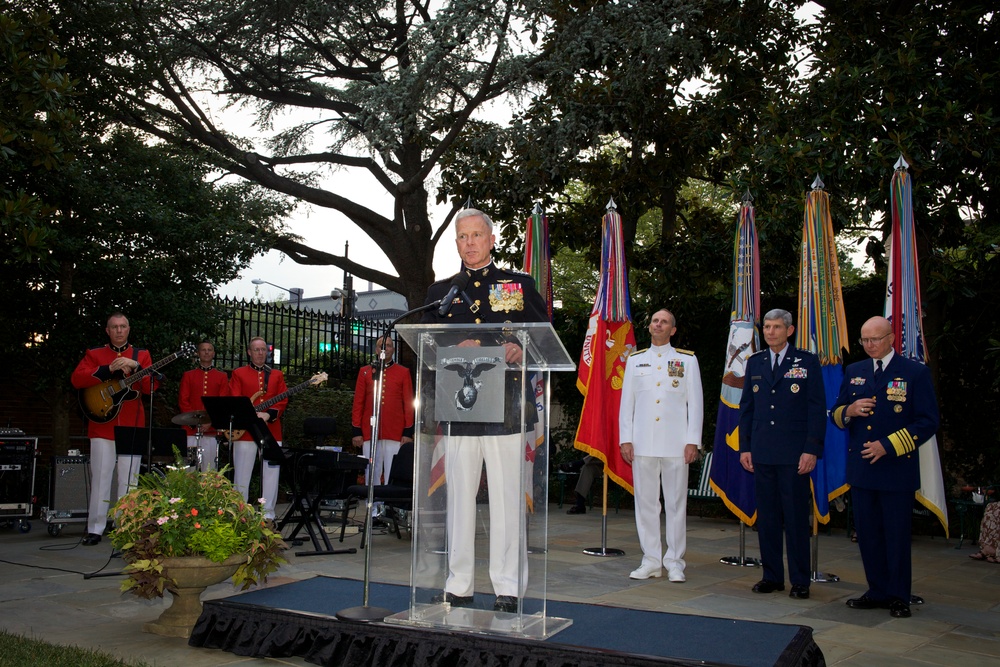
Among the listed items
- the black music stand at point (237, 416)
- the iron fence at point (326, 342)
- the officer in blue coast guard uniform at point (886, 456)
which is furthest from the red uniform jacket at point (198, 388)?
the officer in blue coast guard uniform at point (886, 456)

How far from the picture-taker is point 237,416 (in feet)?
25.2

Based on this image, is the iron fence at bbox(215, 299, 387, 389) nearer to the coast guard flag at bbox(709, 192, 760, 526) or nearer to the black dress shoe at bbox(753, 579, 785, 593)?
the coast guard flag at bbox(709, 192, 760, 526)

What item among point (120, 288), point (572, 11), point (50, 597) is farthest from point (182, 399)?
point (572, 11)

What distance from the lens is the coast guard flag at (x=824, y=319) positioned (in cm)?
716

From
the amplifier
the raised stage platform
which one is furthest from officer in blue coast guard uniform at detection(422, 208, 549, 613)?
the amplifier

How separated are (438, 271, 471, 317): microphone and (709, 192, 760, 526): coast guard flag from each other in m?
3.92

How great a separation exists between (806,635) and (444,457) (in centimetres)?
183

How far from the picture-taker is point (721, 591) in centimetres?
638

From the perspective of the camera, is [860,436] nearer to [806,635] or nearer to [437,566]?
[806,635]

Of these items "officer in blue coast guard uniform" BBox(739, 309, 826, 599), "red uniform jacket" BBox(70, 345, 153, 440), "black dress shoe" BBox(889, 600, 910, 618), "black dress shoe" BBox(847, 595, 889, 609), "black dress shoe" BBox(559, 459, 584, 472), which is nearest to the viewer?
"black dress shoe" BBox(889, 600, 910, 618)

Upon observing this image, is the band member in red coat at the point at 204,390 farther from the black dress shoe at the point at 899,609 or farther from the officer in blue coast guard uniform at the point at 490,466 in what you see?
the black dress shoe at the point at 899,609

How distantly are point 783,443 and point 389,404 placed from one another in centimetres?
473

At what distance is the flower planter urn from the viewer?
15.5ft

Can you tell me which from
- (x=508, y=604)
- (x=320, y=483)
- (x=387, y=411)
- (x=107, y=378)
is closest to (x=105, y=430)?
(x=107, y=378)
